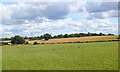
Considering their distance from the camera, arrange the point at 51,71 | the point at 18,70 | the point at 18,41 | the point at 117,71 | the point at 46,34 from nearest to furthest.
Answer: the point at 117,71
the point at 51,71
the point at 18,70
the point at 18,41
the point at 46,34

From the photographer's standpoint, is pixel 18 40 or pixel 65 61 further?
pixel 18 40

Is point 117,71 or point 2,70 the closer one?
point 117,71

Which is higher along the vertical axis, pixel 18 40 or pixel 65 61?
pixel 18 40

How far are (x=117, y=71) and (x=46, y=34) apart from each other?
141 metres

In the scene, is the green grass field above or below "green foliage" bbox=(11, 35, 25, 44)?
below

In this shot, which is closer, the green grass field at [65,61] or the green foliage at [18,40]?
the green grass field at [65,61]

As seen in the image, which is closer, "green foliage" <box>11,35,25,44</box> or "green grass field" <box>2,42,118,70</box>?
"green grass field" <box>2,42,118,70</box>

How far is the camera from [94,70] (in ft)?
54.5

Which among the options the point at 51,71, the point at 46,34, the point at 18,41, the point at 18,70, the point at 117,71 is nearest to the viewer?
the point at 117,71

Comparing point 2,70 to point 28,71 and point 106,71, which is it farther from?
point 106,71

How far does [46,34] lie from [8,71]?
137976 mm

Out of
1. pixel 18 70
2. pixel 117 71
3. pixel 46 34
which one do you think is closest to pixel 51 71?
pixel 18 70

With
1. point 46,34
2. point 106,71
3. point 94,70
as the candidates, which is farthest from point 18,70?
point 46,34

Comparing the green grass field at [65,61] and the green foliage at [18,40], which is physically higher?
the green foliage at [18,40]
